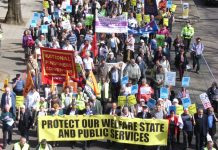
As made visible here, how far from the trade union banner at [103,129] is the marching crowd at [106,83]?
24 centimetres

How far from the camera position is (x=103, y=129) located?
19.7 meters

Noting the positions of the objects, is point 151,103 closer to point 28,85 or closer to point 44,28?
point 28,85

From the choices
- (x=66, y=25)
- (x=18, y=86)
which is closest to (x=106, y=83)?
(x=18, y=86)

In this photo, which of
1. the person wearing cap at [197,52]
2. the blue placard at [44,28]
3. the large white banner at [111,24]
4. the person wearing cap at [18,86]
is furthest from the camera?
the blue placard at [44,28]

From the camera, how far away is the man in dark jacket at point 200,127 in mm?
19500

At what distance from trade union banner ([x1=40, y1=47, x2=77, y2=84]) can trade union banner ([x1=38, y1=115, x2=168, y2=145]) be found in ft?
8.95

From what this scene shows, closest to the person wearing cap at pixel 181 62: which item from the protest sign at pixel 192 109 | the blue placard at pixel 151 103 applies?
the blue placard at pixel 151 103

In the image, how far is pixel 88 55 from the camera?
24.6 meters

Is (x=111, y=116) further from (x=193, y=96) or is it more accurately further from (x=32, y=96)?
(x=193, y=96)

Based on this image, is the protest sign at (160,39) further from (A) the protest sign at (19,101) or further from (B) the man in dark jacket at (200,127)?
(A) the protest sign at (19,101)

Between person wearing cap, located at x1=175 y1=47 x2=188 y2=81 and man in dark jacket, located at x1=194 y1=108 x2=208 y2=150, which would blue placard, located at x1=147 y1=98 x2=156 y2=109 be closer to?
man in dark jacket, located at x1=194 y1=108 x2=208 y2=150

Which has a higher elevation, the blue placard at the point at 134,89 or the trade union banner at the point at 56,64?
the trade union banner at the point at 56,64

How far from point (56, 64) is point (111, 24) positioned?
16.2 ft

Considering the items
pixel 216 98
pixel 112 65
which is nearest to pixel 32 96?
pixel 112 65
